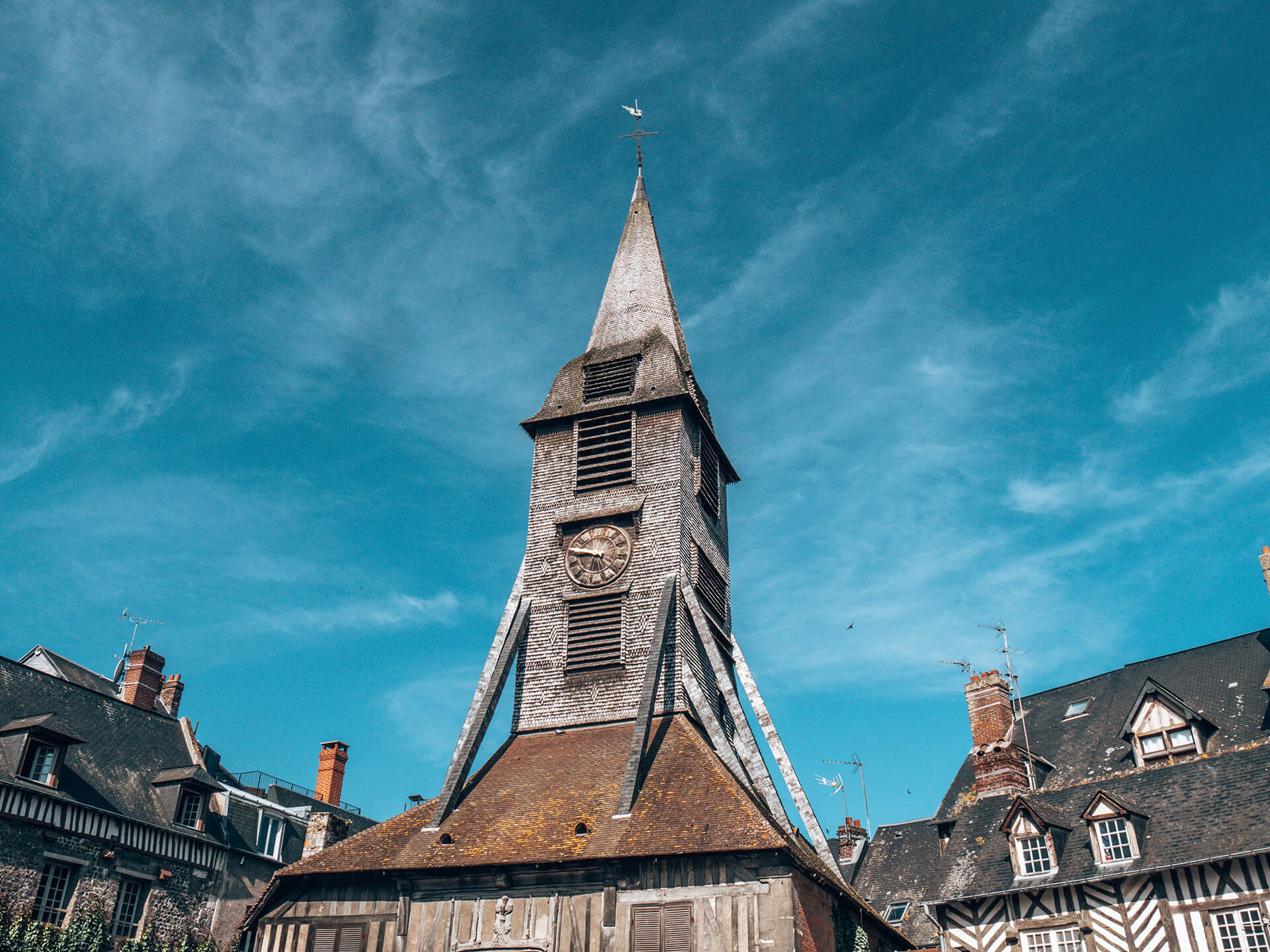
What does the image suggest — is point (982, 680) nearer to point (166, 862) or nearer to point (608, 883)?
point (608, 883)

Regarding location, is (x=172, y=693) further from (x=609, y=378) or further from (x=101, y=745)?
(x=609, y=378)

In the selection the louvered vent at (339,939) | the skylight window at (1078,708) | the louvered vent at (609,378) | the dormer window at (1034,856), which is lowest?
the louvered vent at (339,939)

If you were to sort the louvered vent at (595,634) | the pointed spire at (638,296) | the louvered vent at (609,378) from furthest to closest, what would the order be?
the pointed spire at (638,296) → the louvered vent at (609,378) → the louvered vent at (595,634)

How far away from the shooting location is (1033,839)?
21891 mm

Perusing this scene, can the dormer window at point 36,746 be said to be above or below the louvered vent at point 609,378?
below

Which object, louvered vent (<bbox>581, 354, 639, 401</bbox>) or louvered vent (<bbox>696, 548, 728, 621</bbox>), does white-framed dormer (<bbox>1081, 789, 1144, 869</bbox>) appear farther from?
louvered vent (<bbox>581, 354, 639, 401</bbox>)

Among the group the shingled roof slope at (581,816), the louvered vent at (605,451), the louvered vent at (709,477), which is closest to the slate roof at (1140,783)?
the shingled roof slope at (581,816)

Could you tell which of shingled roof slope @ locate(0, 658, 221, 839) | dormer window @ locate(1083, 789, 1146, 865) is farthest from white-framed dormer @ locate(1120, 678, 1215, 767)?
shingled roof slope @ locate(0, 658, 221, 839)

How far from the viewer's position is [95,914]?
21.1 metres

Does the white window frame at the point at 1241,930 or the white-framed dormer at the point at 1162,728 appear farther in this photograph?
the white-framed dormer at the point at 1162,728

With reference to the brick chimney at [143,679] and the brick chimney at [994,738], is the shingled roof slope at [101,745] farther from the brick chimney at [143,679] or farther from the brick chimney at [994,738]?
the brick chimney at [994,738]

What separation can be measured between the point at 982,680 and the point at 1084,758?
420 cm

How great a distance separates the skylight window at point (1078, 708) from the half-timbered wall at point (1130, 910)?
6.06m

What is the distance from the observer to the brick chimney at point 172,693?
30156 mm
